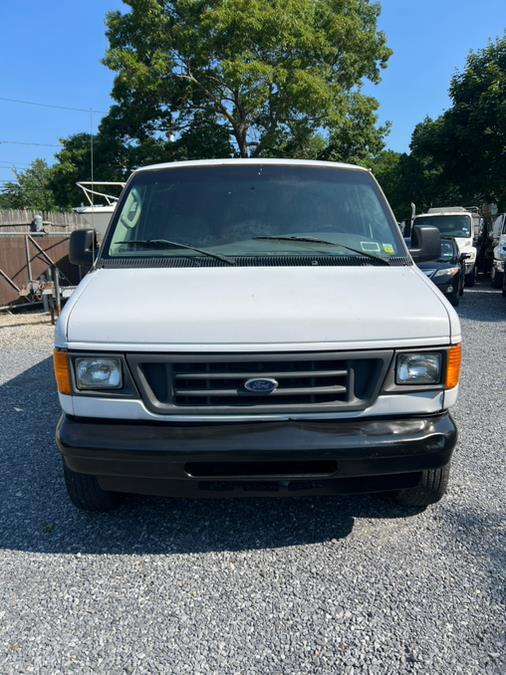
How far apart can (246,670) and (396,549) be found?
1142 mm

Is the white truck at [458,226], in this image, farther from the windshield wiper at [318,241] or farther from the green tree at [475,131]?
the windshield wiper at [318,241]

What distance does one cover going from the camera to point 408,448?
2.63 m

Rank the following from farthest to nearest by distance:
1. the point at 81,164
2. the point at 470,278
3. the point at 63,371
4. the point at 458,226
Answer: the point at 81,164, the point at 470,278, the point at 458,226, the point at 63,371

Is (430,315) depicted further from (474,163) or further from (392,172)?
(392,172)

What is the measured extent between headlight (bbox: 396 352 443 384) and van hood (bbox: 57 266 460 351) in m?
0.08

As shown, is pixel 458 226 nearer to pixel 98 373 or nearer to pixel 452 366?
pixel 452 366

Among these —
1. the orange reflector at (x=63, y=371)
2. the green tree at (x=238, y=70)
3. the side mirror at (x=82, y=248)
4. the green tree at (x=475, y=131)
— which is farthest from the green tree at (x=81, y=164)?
the orange reflector at (x=63, y=371)

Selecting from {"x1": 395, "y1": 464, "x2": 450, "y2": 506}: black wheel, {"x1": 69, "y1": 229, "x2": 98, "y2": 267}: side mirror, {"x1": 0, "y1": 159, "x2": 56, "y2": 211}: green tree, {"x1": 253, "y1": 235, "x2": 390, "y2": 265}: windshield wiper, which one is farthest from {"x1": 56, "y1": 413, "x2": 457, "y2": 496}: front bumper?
{"x1": 0, "y1": 159, "x2": 56, "y2": 211}: green tree

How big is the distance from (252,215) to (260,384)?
1.47m

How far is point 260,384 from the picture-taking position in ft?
8.54

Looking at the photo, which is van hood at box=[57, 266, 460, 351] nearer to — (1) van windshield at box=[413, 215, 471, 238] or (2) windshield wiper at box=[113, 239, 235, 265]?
(2) windshield wiper at box=[113, 239, 235, 265]

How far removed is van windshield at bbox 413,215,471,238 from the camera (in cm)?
1580

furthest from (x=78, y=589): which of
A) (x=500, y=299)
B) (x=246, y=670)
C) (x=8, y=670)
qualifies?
(x=500, y=299)

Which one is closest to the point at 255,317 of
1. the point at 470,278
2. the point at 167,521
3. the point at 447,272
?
the point at 167,521
